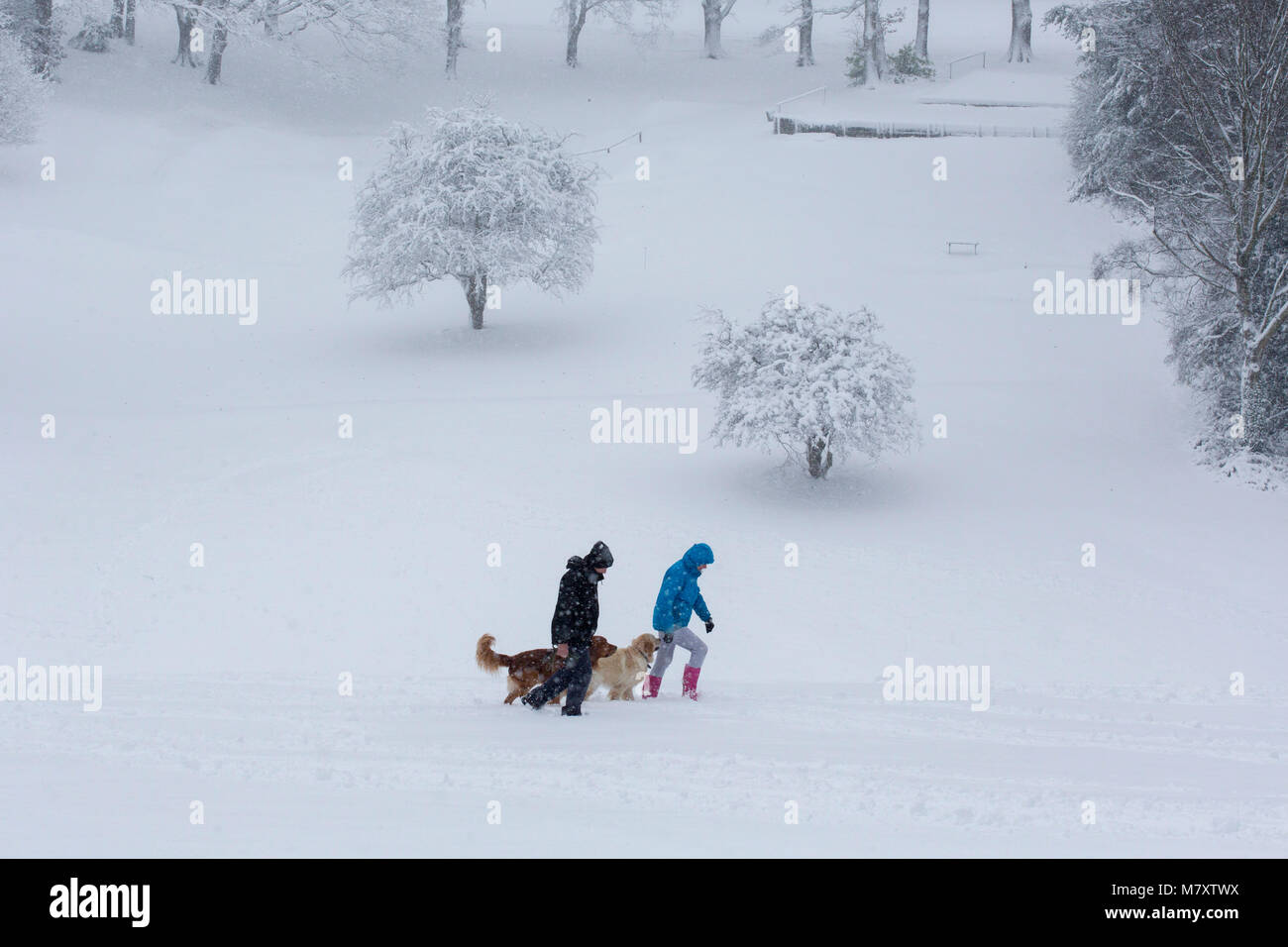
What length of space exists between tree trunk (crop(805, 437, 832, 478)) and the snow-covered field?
0.60 m

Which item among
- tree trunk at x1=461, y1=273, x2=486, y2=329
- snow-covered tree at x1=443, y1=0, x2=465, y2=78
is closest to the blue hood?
tree trunk at x1=461, y1=273, x2=486, y2=329

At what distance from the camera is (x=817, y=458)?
19891mm

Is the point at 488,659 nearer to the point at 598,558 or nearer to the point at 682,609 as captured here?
the point at 598,558

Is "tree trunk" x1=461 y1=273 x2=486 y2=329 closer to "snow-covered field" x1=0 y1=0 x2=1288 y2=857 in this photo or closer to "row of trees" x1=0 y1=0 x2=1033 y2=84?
"snow-covered field" x1=0 y1=0 x2=1288 y2=857

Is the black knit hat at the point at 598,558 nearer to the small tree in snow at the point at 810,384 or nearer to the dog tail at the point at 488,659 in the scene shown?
the dog tail at the point at 488,659

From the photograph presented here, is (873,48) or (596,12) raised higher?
(596,12)

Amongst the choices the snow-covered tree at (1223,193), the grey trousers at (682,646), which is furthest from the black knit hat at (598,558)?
the snow-covered tree at (1223,193)

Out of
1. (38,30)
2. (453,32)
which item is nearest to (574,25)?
(453,32)

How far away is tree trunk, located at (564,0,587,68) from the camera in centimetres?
5416

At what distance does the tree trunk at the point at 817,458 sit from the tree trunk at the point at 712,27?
4290 centimetres

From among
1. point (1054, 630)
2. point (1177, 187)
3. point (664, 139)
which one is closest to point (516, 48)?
point (664, 139)

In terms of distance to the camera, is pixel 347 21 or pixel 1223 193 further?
pixel 347 21

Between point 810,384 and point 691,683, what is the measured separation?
982cm

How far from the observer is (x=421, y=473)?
18.6 meters
